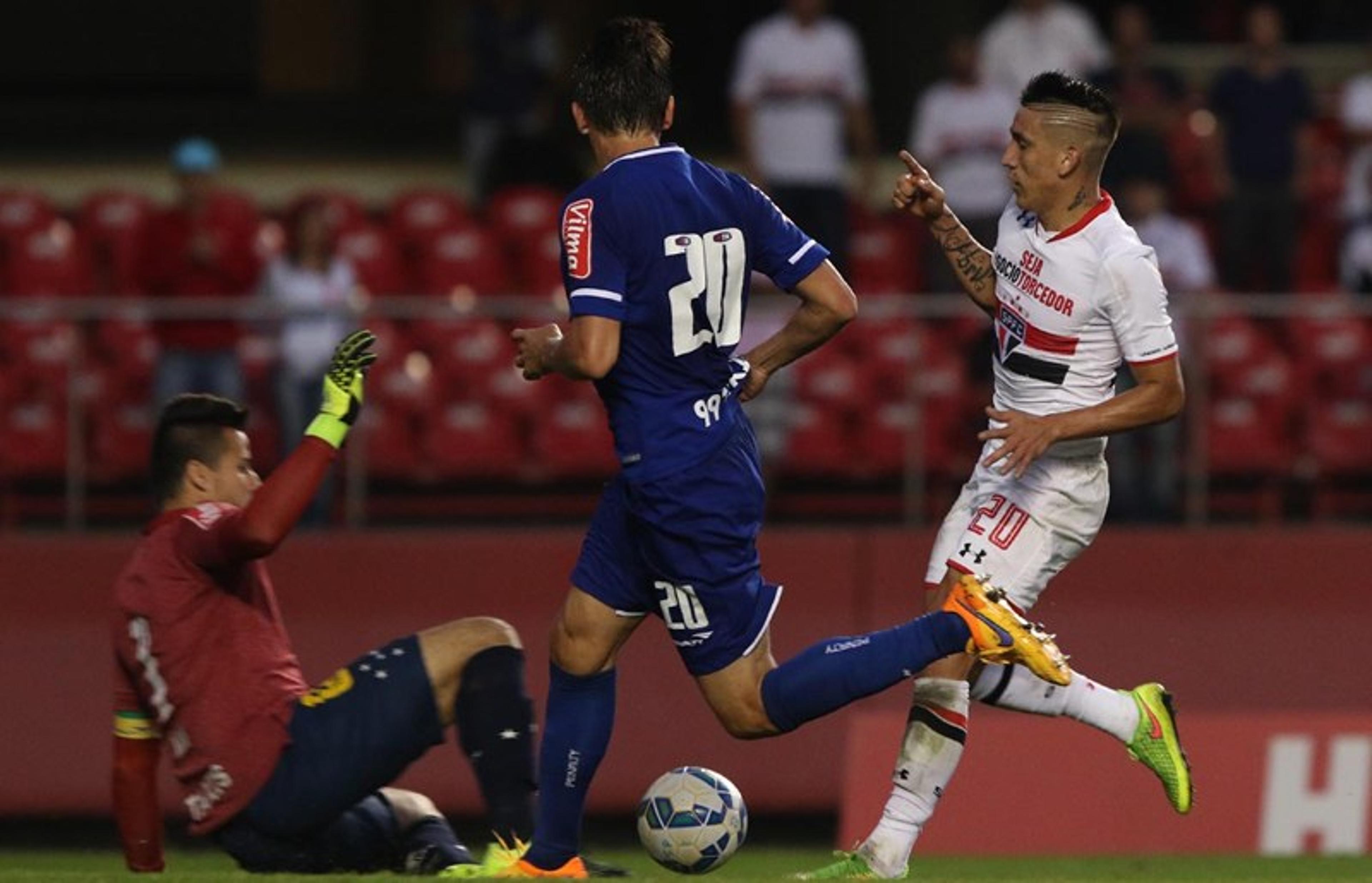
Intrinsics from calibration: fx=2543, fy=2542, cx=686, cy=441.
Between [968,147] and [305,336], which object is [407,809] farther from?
[968,147]

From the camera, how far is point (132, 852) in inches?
289

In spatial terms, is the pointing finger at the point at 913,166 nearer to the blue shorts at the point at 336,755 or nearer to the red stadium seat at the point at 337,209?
the blue shorts at the point at 336,755

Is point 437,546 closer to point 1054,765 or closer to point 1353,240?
point 1054,765

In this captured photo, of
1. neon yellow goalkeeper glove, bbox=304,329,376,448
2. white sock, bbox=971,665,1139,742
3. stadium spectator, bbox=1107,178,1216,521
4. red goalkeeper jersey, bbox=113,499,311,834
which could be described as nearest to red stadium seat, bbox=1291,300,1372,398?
stadium spectator, bbox=1107,178,1216,521

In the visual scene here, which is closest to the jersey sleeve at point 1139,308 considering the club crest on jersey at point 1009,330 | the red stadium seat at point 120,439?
the club crest on jersey at point 1009,330

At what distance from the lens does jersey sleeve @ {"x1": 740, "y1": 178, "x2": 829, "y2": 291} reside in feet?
24.1

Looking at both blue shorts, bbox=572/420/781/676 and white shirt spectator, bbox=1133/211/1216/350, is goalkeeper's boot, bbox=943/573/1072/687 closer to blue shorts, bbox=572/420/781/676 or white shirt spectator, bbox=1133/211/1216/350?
blue shorts, bbox=572/420/781/676

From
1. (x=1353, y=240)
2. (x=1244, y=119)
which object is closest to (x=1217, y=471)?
(x=1353, y=240)

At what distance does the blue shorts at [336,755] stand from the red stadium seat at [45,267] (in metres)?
6.97

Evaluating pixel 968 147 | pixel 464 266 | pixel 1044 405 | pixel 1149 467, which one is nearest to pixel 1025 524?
pixel 1044 405

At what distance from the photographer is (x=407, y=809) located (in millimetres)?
7477

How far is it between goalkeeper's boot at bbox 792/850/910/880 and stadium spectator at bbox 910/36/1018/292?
6.30m

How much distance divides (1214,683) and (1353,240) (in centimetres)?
311

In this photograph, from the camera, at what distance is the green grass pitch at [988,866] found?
31.4 ft
